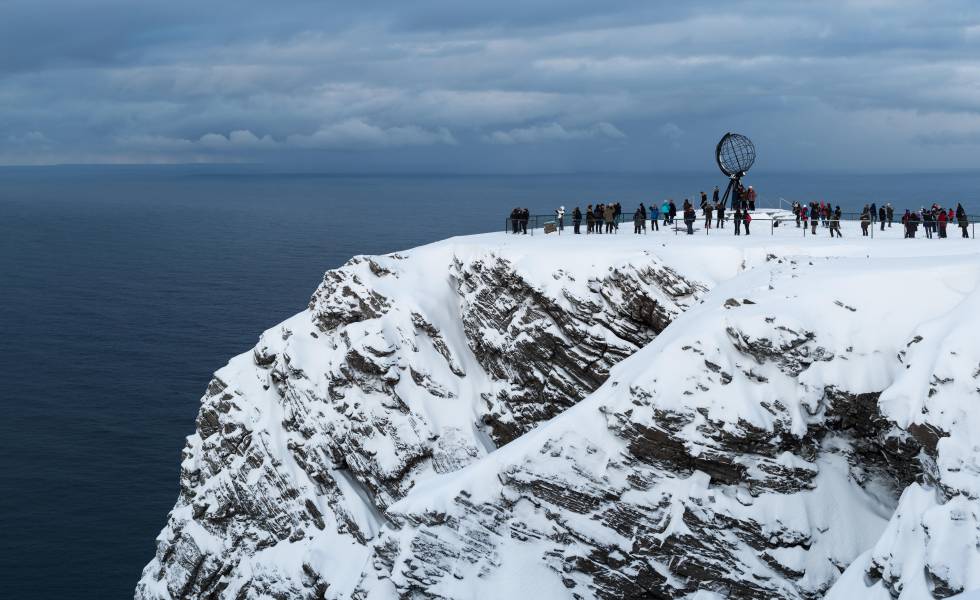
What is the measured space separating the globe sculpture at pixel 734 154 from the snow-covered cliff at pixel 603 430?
10897 millimetres

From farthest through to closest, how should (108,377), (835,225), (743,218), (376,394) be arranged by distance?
1. (108,377)
2. (743,218)
3. (835,225)
4. (376,394)

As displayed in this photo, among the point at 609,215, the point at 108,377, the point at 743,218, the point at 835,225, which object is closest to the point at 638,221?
the point at 609,215

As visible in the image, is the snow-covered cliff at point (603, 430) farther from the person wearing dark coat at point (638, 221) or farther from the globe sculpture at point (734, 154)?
the globe sculpture at point (734, 154)

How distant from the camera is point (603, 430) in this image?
3556 cm

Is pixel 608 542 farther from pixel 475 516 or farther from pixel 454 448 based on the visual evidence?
pixel 454 448

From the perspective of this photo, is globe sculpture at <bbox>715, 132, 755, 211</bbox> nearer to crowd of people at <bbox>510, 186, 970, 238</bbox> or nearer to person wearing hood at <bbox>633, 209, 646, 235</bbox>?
crowd of people at <bbox>510, 186, 970, 238</bbox>

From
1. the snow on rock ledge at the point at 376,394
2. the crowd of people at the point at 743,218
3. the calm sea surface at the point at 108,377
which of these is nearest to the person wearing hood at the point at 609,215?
the crowd of people at the point at 743,218

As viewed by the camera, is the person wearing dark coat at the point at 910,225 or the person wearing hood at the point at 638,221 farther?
the person wearing hood at the point at 638,221

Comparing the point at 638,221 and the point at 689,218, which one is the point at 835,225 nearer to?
the point at 689,218

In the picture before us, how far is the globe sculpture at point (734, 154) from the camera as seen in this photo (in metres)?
68.6

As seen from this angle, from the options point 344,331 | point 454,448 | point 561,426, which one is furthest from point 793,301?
point 344,331

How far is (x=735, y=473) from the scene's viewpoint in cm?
3362

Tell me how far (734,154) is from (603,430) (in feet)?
128

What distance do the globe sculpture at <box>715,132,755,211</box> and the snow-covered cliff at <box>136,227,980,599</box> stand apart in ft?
35.8
